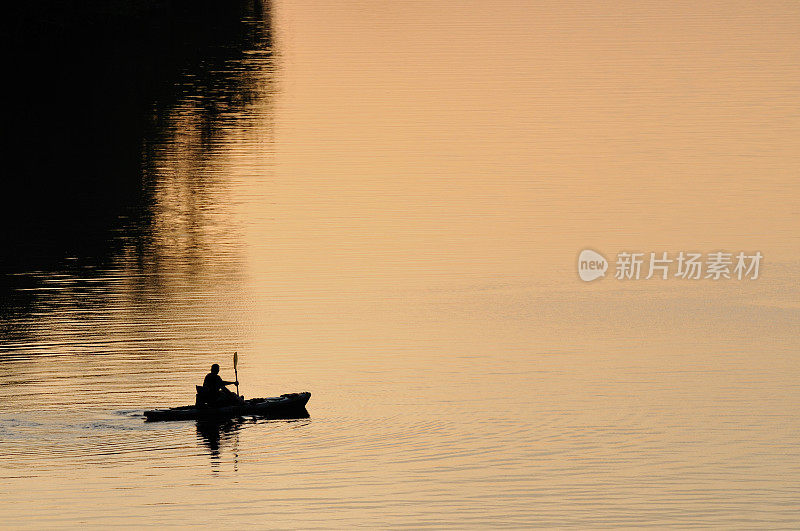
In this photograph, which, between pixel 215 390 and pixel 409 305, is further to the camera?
pixel 409 305

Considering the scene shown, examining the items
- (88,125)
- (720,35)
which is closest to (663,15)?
(720,35)

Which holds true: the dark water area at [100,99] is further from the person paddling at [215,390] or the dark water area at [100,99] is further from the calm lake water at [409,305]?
the person paddling at [215,390]

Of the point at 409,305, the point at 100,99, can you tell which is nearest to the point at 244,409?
the point at 409,305

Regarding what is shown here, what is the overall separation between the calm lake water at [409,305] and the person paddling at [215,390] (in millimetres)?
554

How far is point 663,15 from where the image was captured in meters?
124

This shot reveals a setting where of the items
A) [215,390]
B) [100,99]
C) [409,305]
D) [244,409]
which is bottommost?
[244,409]

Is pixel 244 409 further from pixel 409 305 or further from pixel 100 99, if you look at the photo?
pixel 100 99

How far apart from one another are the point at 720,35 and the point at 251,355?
74.0 metres

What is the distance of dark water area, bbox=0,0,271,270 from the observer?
57.3m

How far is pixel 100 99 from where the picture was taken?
275 feet

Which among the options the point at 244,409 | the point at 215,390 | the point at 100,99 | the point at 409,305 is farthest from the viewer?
the point at 100,99

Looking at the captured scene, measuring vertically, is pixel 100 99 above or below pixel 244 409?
above

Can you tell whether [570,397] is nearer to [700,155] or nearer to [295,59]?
[700,155]

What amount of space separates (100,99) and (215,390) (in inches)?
1983
